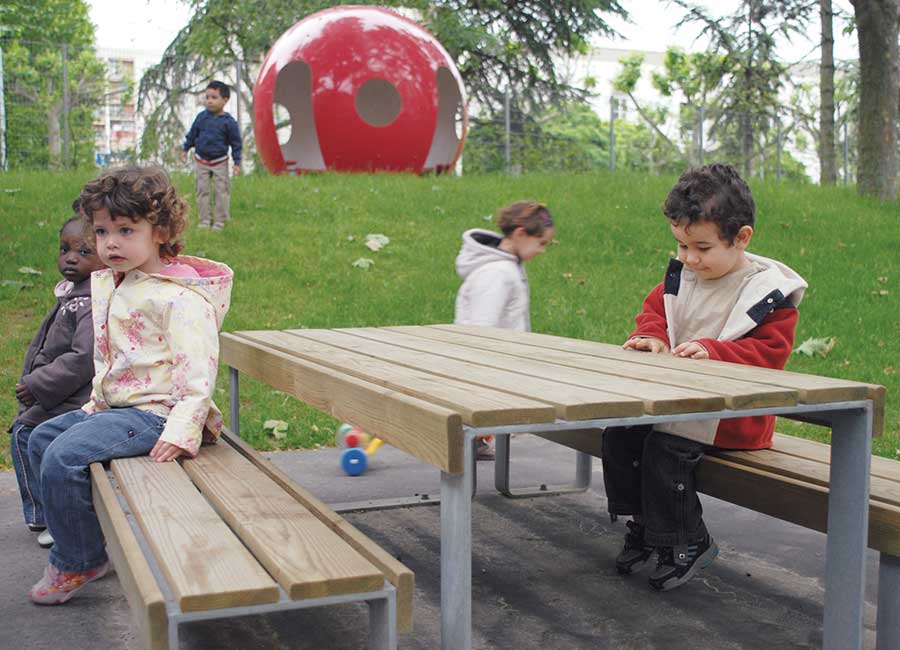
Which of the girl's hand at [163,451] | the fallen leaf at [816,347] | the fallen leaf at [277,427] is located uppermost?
the girl's hand at [163,451]

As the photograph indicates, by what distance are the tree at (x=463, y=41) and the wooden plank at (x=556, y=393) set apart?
20845 millimetres

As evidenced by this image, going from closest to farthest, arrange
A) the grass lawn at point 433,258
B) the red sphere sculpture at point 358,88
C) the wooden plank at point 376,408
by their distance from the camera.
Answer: the wooden plank at point 376,408 < the grass lawn at point 433,258 < the red sphere sculpture at point 358,88

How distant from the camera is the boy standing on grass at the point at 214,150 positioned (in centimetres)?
1002

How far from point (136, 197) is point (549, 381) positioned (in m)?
1.42

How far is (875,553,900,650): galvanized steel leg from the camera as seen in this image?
2.66 metres

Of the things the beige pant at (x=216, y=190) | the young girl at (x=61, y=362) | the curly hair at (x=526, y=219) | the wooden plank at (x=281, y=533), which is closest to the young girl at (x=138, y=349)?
the wooden plank at (x=281, y=533)

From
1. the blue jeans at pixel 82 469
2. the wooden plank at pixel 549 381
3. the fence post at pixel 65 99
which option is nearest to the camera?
the wooden plank at pixel 549 381

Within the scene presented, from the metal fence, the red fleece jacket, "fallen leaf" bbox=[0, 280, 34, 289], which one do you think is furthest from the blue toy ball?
the metal fence

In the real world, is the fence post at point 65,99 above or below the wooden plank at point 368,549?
above

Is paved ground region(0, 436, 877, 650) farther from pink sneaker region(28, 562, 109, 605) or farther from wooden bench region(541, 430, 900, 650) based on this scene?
wooden bench region(541, 430, 900, 650)

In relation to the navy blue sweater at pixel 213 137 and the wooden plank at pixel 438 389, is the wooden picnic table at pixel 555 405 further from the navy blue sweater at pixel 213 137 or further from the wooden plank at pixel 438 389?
the navy blue sweater at pixel 213 137

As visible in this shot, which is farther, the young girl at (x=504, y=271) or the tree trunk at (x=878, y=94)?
the tree trunk at (x=878, y=94)

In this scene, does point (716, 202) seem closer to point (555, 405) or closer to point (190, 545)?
point (555, 405)

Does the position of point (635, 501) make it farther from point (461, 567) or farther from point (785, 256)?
point (785, 256)
